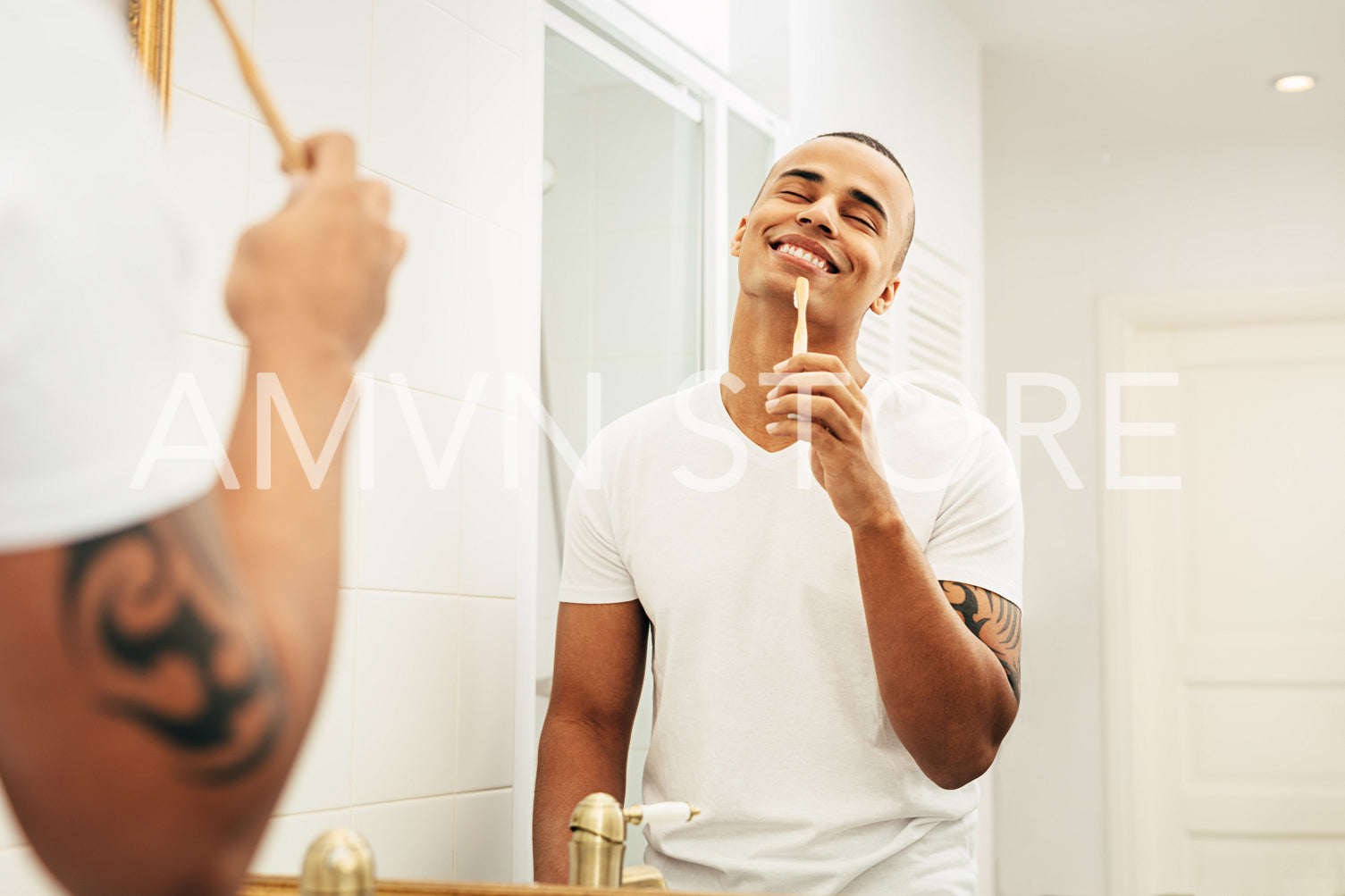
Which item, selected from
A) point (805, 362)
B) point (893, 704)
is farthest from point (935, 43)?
point (893, 704)

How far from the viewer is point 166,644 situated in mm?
317

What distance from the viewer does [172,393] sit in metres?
0.36

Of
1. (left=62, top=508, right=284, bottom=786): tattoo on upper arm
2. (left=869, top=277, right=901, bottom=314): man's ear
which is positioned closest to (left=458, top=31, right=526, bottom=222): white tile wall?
(left=869, top=277, right=901, bottom=314): man's ear

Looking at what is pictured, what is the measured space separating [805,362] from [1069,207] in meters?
0.24

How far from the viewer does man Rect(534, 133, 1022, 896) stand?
0.74m

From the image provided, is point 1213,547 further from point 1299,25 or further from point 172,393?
point 172,393

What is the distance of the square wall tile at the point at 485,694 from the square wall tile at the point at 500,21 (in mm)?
444

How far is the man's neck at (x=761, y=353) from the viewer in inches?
31.8

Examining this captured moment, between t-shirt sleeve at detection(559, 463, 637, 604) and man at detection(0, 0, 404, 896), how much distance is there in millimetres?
477

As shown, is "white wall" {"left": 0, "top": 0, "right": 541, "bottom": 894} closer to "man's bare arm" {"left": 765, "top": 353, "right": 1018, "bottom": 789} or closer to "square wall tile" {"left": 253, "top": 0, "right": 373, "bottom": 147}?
"square wall tile" {"left": 253, "top": 0, "right": 373, "bottom": 147}

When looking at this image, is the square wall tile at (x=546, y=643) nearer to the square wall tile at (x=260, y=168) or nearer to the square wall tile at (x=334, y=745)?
the square wall tile at (x=334, y=745)

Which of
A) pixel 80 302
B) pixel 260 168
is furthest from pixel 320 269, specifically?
pixel 260 168

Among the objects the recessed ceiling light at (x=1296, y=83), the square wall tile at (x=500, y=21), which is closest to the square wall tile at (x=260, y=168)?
the square wall tile at (x=500, y=21)

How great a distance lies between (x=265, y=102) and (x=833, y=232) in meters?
0.39
